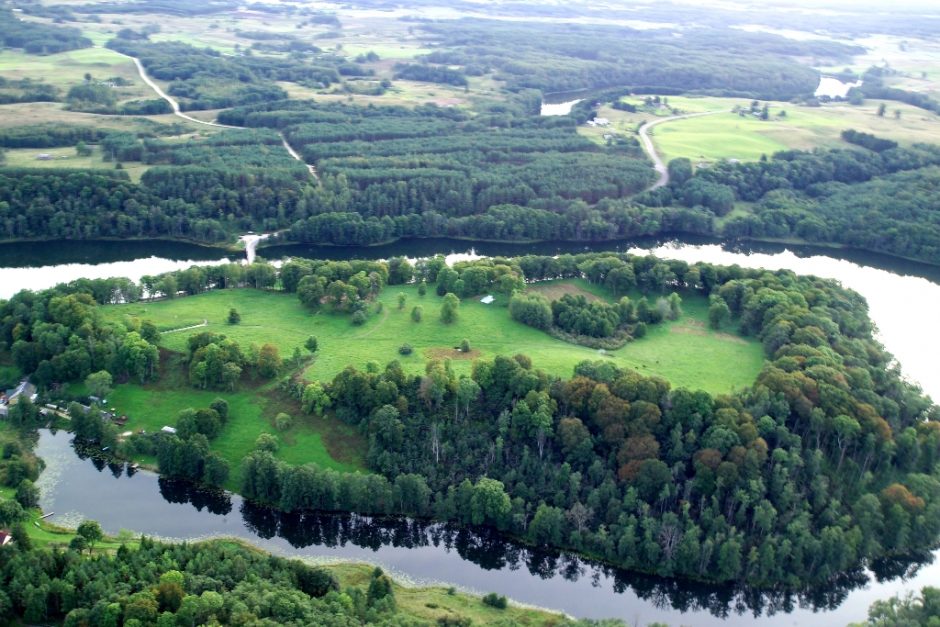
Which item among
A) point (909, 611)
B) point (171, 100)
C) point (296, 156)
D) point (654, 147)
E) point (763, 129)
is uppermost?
point (763, 129)

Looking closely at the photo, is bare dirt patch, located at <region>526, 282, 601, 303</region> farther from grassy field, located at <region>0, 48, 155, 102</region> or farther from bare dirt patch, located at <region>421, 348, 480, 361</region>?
grassy field, located at <region>0, 48, 155, 102</region>

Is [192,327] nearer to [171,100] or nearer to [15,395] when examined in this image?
[15,395]

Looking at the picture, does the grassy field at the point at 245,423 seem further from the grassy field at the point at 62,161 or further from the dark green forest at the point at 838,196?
the dark green forest at the point at 838,196

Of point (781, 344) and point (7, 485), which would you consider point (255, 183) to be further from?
point (781, 344)

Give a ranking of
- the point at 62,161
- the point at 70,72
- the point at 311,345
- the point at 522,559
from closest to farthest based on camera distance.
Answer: the point at 522,559 < the point at 311,345 < the point at 62,161 < the point at 70,72

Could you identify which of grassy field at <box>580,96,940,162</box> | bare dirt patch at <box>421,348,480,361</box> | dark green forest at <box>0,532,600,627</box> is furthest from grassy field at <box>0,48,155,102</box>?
dark green forest at <box>0,532,600,627</box>

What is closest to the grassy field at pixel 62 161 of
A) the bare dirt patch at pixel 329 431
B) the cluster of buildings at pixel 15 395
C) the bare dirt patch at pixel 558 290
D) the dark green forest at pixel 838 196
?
the cluster of buildings at pixel 15 395

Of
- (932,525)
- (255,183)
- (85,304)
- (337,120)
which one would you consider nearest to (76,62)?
(337,120)

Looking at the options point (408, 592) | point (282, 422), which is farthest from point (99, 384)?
point (408, 592)
